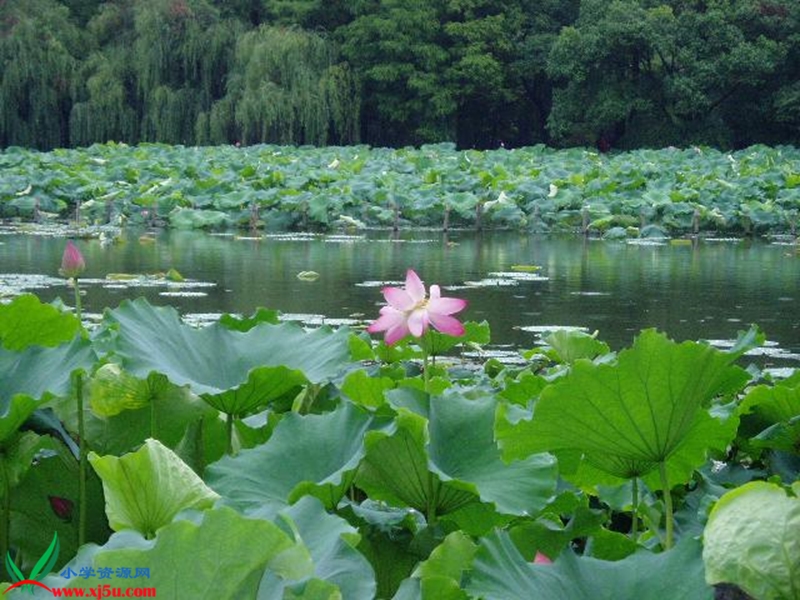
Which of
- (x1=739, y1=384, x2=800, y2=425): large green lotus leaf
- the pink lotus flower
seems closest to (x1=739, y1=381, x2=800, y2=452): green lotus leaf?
(x1=739, y1=384, x2=800, y2=425): large green lotus leaf

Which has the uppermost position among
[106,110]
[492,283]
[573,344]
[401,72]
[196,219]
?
[401,72]

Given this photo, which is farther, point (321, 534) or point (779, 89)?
point (779, 89)

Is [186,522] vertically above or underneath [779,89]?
underneath

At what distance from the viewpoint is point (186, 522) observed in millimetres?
612

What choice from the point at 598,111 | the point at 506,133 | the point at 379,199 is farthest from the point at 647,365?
the point at 506,133

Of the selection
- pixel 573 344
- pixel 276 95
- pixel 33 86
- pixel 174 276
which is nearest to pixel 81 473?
pixel 573 344

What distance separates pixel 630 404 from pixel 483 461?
6.0 inches

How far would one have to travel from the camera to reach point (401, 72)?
20766mm

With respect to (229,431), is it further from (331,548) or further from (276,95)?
(276,95)

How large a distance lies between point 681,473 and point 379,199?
333 inches

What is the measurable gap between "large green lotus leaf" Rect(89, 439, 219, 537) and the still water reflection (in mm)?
3111

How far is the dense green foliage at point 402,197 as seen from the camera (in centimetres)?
905

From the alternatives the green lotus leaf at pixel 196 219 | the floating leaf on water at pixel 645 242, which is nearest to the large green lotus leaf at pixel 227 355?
the floating leaf on water at pixel 645 242

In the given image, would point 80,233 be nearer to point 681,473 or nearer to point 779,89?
point 681,473
